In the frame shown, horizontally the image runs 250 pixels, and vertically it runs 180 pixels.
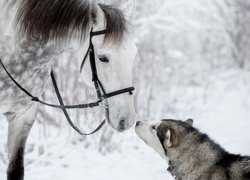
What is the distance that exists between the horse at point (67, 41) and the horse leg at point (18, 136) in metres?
0.43

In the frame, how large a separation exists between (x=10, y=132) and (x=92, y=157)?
224 cm

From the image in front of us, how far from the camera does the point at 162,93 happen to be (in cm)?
856

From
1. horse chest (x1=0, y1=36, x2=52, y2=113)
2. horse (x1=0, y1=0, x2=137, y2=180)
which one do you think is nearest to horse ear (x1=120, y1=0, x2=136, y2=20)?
horse (x1=0, y1=0, x2=137, y2=180)

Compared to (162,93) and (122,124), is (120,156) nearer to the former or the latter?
(162,93)

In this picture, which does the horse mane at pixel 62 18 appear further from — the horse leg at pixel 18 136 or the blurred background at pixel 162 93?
the horse leg at pixel 18 136

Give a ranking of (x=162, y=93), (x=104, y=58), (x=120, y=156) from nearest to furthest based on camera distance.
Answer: (x=104, y=58), (x=120, y=156), (x=162, y=93)

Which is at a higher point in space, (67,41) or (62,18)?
(62,18)

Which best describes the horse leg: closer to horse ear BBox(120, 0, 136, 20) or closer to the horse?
the horse

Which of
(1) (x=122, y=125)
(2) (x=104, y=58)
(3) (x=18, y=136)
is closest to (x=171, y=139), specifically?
(1) (x=122, y=125)

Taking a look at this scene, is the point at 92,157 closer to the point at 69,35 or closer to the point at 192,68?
the point at 69,35

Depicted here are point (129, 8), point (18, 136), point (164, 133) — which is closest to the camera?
point (129, 8)

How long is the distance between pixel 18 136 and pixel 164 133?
4.69 ft

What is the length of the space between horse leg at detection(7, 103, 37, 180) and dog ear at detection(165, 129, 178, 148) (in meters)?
1.34

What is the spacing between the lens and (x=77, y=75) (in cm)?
701
